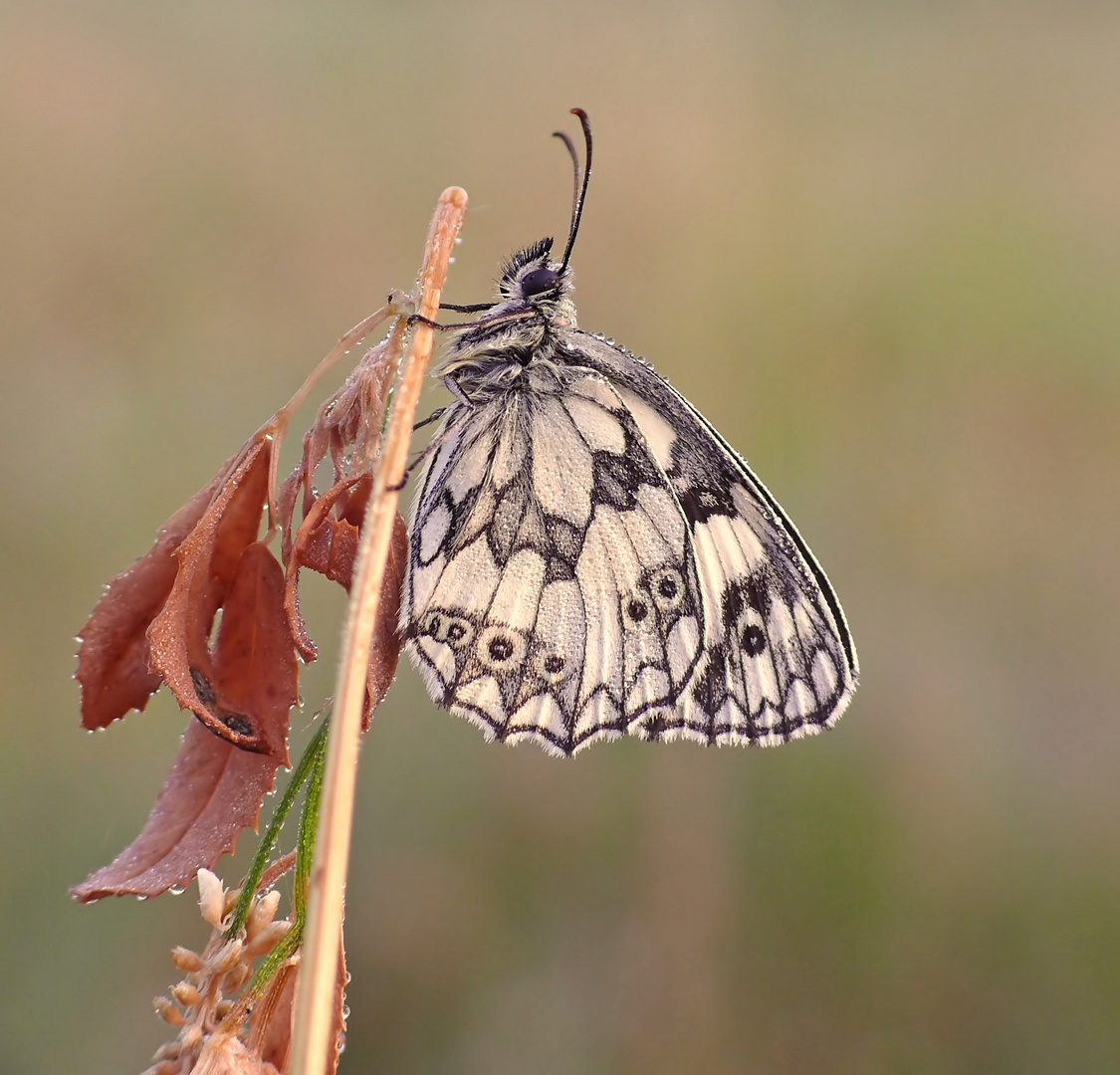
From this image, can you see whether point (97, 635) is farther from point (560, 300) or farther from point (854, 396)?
point (854, 396)

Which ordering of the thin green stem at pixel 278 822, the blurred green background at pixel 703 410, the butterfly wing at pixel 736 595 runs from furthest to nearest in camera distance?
the blurred green background at pixel 703 410 < the butterfly wing at pixel 736 595 < the thin green stem at pixel 278 822

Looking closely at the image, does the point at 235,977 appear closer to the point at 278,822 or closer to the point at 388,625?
the point at 278,822

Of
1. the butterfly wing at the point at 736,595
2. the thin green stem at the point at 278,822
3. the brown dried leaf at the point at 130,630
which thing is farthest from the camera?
the butterfly wing at the point at 736,595

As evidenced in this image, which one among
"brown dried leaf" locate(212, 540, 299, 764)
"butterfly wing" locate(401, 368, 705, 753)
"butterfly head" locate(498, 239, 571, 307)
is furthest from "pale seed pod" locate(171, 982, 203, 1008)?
"butterfly head" locate(498, 239, 571, 307)

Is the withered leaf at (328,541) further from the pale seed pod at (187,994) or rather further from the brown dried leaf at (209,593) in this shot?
the pale seed pod at (187,994)

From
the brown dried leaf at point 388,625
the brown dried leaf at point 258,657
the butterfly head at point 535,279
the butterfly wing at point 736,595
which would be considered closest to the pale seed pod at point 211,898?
the brown dried leaf at point 258,657

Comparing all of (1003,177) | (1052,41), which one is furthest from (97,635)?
(1052,41)

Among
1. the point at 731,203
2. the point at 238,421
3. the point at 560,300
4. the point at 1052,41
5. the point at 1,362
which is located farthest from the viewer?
the point at 1052,41
